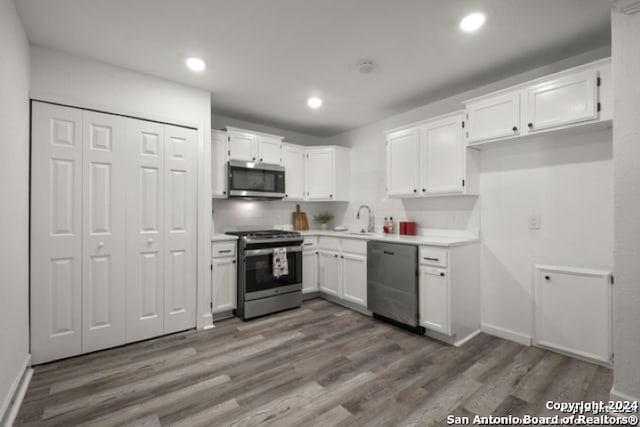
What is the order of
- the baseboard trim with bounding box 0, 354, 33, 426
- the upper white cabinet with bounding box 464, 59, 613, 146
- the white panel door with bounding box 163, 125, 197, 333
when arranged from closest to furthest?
the baseboard trim with bounding box 0, 354, 33, 426 → the upper white cabinet with bounding box 464, 59, 613, 146 → the white panel door with bounding box 163, 125, 197, 333

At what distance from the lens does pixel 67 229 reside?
2.48 metres

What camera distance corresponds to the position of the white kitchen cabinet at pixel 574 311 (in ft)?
7.73

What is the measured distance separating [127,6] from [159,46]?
0.46 meters

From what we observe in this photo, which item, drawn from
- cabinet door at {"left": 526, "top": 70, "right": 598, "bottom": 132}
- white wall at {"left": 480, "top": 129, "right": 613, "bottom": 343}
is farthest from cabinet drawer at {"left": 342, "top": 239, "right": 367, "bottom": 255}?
cabinet door at {"left": 526, "top": 70, "right": 598, "bottom": 132}

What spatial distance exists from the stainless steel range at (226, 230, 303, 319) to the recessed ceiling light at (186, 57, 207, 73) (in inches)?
69.1

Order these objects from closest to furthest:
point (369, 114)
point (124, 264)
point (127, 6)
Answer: point (127, 6) < point (124, 264) < point (369, 114)

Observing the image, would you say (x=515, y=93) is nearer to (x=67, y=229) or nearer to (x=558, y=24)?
(x=558, y=24)

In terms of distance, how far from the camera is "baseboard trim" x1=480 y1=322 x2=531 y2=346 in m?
2.78

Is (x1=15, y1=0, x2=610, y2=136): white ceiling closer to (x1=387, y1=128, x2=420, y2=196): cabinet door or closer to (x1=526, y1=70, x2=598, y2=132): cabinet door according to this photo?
(x1=526, y1=70, x2=598, y2=132): cabinet door

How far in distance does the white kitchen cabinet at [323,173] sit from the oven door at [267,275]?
41.7 inches

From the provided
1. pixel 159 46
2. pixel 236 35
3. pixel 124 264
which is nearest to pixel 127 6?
pixel 159 46

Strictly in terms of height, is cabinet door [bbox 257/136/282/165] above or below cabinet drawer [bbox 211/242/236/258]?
above

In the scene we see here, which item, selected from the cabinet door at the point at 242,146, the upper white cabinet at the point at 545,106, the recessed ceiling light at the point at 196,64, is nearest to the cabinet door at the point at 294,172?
the cabinet door at the point at 242,146

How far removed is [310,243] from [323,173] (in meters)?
1.12
